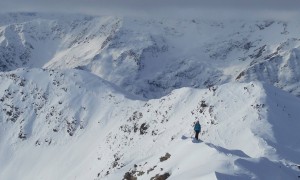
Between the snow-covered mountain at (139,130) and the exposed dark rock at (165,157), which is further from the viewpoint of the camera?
the exposed dark rock at (165,157)

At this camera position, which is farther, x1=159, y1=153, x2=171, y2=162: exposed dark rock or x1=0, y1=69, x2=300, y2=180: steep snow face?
x1=159, y1=153, x2=171, y2=162: exposed dark rock

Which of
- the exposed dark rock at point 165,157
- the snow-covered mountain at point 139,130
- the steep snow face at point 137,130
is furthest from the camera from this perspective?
the exposed dark rock at point 165,157

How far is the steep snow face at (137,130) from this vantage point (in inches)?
2055

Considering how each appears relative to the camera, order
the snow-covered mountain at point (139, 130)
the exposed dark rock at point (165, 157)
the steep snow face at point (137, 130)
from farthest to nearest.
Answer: the exposed dark rock at point (165, 157) → the steep snow face at point (137, 130) → the snow-covered mountain at point (139, 130)

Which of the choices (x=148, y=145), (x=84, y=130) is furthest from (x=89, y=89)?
(x=148, y=145)

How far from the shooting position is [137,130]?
317 feet

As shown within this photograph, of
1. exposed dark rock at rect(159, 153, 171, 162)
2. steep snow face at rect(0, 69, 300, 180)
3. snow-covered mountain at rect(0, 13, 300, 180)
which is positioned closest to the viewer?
snow-covered mountain at rect(0, 13, 300, 180)

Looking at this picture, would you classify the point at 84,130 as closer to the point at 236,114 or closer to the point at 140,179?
the point at 236,114

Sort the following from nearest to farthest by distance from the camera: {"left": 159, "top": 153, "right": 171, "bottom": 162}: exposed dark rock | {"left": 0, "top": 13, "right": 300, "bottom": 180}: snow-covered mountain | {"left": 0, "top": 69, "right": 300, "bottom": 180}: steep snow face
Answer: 1. {"left": 0, "top": 13, "right": 300, "bottom": 180}: snow-covered mountain
2. {"left": 0, "top": 69, "right": 300, "bottom": 180}: steep snow face
3. {"left": 159, "top": 153, "right": 171, "bottom": 162}: exposed dark rock

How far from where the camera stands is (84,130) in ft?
376

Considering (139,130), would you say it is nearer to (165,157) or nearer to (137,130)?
(137,130)

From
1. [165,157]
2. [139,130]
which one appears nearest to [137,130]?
[139,130]

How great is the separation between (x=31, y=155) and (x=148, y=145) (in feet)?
125

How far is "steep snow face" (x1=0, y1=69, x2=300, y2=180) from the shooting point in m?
52.2
